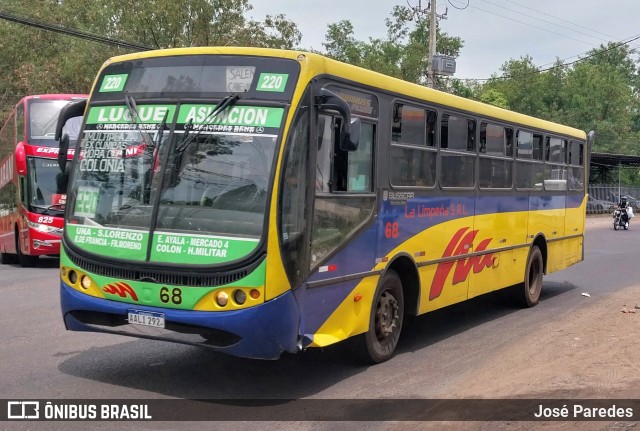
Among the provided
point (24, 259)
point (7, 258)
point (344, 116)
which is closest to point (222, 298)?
point (344, 116)

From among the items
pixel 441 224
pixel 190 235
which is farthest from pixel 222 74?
pixel 441 224

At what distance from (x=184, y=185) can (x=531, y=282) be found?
746 centimetres

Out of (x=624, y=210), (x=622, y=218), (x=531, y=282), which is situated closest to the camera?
(x=531, y=282)

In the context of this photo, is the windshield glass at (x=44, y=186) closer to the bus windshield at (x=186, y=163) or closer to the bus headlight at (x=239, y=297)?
the bus windshield at (x=186, y=163)

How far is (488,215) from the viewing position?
399 inches

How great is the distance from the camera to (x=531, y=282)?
12.0 meters

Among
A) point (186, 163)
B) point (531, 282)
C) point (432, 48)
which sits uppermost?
point (432, 48)

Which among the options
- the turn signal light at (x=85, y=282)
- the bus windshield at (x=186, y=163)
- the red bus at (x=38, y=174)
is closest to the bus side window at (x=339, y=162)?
the bus windshield at (x=186, y=163)

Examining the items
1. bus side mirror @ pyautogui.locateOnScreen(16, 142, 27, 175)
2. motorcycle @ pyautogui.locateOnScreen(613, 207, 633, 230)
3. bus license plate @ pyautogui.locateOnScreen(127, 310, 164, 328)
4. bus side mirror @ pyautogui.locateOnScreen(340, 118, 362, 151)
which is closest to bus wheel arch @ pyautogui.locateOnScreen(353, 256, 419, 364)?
bus side mirror @ pyautogui.locateOnScreen(340, 118, 362, 151)

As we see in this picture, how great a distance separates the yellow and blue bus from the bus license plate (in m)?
0.01

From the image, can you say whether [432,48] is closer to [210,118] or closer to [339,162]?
[339,162]

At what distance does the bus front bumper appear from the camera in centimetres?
580

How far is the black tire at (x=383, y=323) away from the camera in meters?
7.38

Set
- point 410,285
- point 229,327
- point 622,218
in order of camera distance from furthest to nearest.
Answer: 1. point 622,218
2. point 410,285
3. point 229,327
